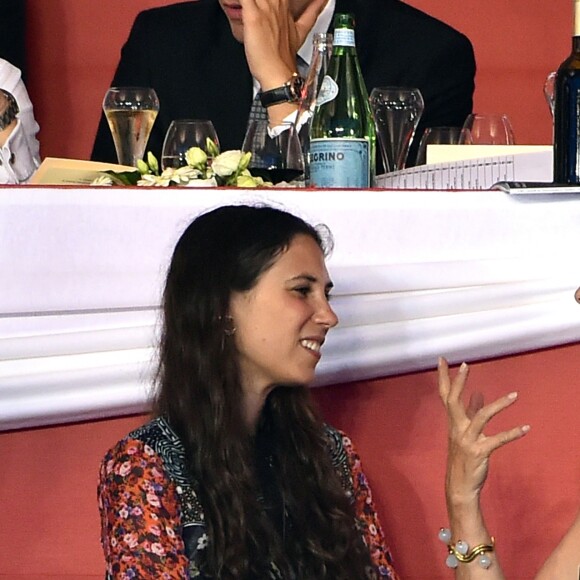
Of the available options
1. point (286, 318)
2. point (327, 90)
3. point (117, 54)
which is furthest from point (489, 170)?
point (117, 54)

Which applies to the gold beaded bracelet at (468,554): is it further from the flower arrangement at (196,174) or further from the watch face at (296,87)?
the watch face at (296,87)

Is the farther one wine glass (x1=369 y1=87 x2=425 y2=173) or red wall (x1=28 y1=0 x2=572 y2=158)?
red wall (x1=28 y1=0 x2=572 y2=158)

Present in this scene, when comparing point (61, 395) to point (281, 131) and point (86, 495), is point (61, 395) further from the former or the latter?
point (281, 131)

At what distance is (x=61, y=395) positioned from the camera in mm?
1293

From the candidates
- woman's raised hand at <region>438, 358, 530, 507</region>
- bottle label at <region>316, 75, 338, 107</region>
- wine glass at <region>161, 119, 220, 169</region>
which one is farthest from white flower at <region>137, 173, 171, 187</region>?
woman's raised hand at <region>438, 358, 530, 507</region>

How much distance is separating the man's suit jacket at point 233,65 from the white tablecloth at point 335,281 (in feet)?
1.90

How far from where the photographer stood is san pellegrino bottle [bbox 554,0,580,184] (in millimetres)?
1360

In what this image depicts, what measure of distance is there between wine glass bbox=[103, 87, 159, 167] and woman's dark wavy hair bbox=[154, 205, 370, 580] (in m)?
0.25

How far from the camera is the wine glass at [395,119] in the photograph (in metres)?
1.51

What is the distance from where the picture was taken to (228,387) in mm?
1272

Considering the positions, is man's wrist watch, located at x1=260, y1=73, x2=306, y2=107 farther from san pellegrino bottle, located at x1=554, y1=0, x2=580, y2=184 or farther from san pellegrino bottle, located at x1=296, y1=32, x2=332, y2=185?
san pellegrino bottle, located at x1=554, y1=0, x2=580, y2=184

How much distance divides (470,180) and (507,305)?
0.14 meters

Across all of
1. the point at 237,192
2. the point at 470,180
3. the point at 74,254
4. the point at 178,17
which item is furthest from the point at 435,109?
the point at 74,254

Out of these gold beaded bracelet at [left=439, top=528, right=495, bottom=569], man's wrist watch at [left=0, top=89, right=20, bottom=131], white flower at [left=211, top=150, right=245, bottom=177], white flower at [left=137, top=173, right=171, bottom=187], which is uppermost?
man's wrist watch at [left=0, top=89, right=20, bottom=131]
